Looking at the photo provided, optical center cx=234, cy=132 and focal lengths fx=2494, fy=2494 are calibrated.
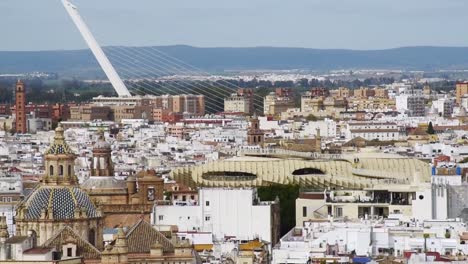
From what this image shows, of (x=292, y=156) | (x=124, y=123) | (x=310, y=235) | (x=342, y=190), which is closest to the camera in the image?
(x=310, y=235)

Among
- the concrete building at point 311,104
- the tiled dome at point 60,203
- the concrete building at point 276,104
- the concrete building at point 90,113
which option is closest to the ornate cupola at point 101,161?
the tiled dome at point 60,203


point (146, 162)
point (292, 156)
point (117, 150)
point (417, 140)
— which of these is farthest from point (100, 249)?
point (417, 140)

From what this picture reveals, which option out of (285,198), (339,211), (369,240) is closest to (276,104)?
(285,198)

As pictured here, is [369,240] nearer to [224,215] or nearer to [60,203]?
[60,203]

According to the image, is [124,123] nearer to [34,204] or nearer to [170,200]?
[170,200]

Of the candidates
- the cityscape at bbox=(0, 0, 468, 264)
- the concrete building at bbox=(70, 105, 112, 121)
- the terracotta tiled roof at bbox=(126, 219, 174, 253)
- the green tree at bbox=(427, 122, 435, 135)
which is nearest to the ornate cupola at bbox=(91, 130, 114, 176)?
the cityscape at bbox=(0, 0, 468, 264)
